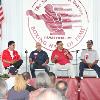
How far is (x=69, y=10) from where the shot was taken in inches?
507

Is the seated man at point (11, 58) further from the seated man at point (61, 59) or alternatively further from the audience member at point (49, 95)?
the audience member at point (49, 95)

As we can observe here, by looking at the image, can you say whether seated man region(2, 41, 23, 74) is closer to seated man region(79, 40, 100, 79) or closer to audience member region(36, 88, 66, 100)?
seated man region(79, 40, 100, 79)

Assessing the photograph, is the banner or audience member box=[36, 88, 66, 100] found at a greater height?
the banner

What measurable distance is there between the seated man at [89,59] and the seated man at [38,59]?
113cm

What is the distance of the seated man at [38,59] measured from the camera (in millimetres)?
11578

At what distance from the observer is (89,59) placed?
11758 millimetres

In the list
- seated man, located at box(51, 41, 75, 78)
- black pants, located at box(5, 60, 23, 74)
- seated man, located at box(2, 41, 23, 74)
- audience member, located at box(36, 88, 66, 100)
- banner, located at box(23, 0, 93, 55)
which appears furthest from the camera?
banner, located at box(23, 0, 93, 55)

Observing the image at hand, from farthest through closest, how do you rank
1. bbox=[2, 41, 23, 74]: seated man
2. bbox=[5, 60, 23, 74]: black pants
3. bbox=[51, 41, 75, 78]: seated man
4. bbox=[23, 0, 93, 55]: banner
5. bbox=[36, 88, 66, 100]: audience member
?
bbox=[23, 0, 93, 55]: banner < bbox=[51, 41, 75, 78]: seated man < bbox=[2, 41, 23, 74]: seated man < bbox=[5, 60, 23, 74]: black pants < bbox=[36, 88, 66, 100]: audience member

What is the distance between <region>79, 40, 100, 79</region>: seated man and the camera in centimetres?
1159

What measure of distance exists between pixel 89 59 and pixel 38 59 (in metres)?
1.63

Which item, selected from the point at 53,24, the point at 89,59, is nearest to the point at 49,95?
the point at 89,59

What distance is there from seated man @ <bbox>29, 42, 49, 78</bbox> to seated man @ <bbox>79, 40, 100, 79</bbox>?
1128 mm

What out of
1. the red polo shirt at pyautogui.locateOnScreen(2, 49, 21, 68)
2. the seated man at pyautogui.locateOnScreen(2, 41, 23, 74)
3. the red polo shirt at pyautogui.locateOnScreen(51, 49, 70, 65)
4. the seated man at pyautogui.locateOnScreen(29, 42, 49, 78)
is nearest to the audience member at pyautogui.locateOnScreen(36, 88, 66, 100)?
the seated man at pyautogui.locateOnScreen(2, 41, 23, 74)

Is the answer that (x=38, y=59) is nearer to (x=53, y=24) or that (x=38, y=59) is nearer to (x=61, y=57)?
(x=61, y=57)
